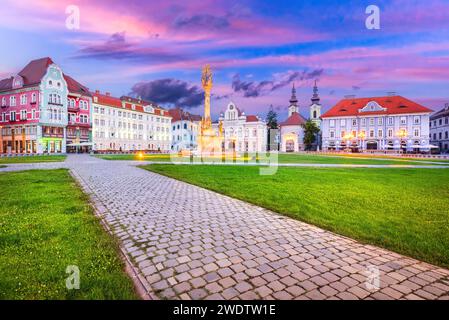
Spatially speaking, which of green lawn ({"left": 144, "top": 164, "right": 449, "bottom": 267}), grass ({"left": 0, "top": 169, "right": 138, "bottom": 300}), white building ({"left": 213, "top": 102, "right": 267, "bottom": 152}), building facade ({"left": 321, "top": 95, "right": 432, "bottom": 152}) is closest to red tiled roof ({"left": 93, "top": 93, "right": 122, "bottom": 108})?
white building ({"left": 213, "top": 102, "right": 267, "bottom": 152})

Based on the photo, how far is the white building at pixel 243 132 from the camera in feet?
303

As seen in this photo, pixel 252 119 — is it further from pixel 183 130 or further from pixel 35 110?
→ pixel 35 110

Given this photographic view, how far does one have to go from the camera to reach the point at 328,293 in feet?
10.9

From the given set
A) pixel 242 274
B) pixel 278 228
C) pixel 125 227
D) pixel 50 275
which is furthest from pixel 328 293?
pixel 125 227

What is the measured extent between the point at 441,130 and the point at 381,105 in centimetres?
2185

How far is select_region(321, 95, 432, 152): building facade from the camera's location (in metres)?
70.1

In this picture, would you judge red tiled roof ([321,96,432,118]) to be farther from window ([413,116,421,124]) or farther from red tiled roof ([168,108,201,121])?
red tiled roof ([168,108,201,121])

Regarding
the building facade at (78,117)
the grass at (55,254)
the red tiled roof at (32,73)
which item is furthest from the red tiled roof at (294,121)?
the grass at (55,254)

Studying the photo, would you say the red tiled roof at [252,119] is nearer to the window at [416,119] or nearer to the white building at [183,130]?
the white building at [183,130]

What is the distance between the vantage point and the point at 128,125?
243 feet

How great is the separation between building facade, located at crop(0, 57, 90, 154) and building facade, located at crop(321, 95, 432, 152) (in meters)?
72.0
